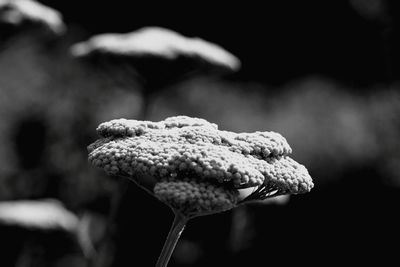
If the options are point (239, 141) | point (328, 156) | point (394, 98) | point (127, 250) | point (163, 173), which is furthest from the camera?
point (394, 98)

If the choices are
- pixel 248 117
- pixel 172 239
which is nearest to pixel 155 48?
pixel 172 239

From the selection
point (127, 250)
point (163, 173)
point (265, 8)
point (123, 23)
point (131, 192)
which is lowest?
point (127, 250)

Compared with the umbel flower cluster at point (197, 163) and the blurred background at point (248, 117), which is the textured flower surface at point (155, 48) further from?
the umbel flower cluster at point (197, 163)

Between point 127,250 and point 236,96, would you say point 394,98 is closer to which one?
point 236,96

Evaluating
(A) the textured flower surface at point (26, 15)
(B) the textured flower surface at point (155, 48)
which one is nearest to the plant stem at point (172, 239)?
(B) the textured flower surface at point (155, 48)

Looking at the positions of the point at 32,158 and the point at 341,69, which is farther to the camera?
the point at 341,69

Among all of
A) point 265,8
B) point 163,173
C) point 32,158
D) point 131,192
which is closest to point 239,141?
point 163,173

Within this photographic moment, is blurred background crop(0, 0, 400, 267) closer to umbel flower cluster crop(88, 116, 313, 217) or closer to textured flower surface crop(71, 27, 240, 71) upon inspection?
textured flower surface crop(71, 27, 240, 71)
